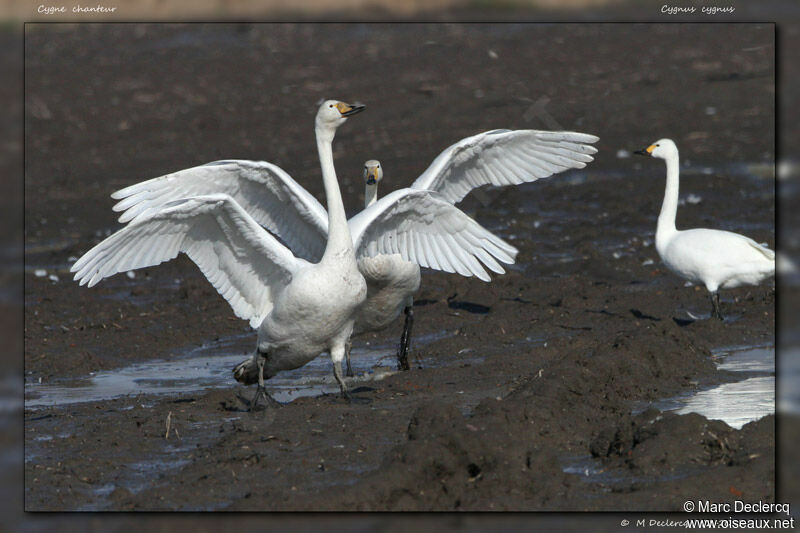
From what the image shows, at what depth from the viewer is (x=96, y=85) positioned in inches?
808

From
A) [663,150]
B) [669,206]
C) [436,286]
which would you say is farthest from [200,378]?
[663,150]

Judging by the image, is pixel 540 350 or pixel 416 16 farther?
pixel 540 350

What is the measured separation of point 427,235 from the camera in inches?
361

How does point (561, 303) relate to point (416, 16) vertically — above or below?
below

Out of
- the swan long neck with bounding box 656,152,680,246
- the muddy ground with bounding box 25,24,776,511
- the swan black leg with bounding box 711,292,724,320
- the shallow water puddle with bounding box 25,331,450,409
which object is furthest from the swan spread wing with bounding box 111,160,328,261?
the swan black leg with bounding box 711,292,724,320

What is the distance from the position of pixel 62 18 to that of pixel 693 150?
12059 mm

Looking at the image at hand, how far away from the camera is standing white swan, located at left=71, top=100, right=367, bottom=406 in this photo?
25.9 ft

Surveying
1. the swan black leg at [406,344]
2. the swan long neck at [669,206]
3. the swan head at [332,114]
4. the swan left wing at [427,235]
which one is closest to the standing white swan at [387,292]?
the swan black leg at [406,344]

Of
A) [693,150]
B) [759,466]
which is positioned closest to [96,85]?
[693,150]

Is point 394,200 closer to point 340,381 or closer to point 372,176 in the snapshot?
point 340,381

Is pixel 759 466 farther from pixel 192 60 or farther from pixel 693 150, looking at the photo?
pixel 192 60

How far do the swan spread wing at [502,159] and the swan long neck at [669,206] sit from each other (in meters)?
1.38

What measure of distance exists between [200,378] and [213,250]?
1.68 metres

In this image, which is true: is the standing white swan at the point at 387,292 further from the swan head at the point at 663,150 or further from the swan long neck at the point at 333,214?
the swan head at the point at 663,150
